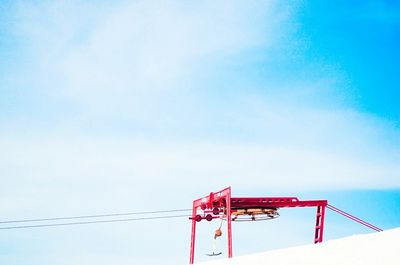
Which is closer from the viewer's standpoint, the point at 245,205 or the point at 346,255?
the point at 346,255

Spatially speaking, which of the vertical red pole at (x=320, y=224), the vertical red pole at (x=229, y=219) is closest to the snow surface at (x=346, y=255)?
the vertical red pole at (x=229, y=219)

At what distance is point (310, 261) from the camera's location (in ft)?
18.4

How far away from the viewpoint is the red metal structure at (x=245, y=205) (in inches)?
585

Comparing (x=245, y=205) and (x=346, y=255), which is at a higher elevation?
(x=245, y=205)

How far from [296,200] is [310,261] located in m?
10.6

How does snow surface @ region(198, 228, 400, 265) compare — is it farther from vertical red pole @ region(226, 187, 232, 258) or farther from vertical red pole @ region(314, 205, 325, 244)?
vertical red pole @ region(314, 205, 325, 244)

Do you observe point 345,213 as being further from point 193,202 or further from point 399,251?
point 399,251

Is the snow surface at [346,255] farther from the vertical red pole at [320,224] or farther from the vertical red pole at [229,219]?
the vertical red pole at [320,224]

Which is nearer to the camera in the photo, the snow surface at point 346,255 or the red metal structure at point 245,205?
the snow surface at point 346,255

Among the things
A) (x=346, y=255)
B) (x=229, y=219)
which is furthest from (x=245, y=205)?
(x=346, y=255)

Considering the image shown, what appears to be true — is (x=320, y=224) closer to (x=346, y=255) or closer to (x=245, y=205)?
(x=245, y=205)

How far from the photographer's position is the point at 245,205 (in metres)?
14.9

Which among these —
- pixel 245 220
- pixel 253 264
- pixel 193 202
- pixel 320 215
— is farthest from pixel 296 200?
pixel 253 264

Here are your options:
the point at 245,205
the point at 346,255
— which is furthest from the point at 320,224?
the point at 346,255
